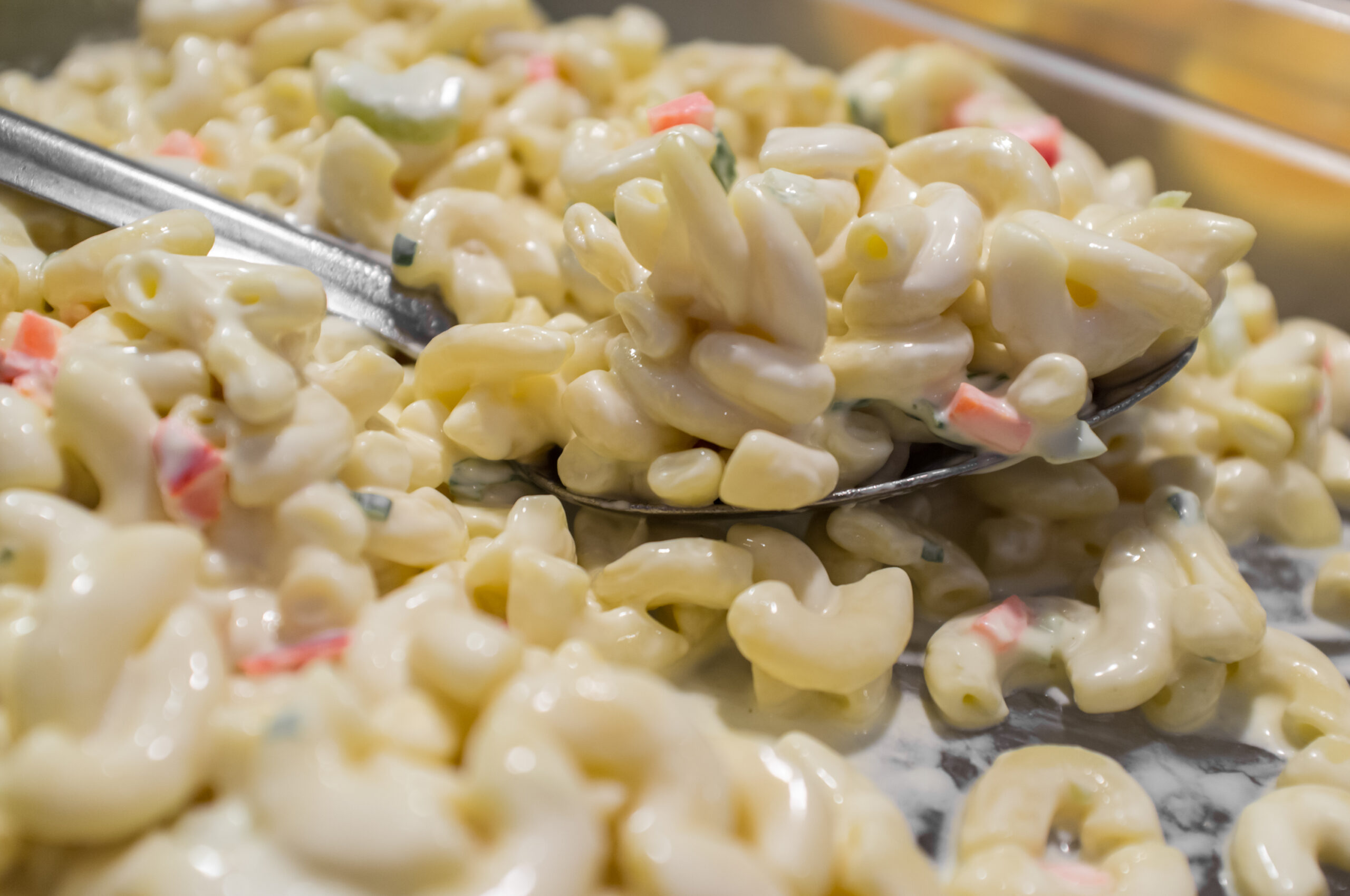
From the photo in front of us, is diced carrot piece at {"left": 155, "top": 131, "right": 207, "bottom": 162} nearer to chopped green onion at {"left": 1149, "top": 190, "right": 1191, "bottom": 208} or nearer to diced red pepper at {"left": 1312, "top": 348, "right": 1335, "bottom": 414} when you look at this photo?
chopped green onion at {"left": 1149, "top": 190, "right": 1191, "bottom": 208}

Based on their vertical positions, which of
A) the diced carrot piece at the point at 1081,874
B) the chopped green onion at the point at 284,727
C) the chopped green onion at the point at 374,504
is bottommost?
the diced carrot piece at the point at 1081,874

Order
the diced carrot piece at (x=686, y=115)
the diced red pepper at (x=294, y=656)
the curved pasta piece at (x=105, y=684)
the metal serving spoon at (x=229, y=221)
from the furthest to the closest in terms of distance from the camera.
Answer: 1. the diced carrot piece at (x=686, y=115)
2. the metal serving spoon at (x=229, y=221)
3. the diced red pepper at (x=294, y=656)
4. the curved pasta piece at (x=105, y=684)

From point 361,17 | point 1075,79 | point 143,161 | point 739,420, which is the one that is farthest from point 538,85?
point 1075,79

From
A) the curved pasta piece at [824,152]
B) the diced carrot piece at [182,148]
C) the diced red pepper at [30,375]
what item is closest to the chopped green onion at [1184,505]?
the curved pasta piece at [824,152]

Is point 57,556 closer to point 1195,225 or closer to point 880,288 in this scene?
point 880,288

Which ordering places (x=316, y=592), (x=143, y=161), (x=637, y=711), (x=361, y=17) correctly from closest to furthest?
(x=637, y=711)
(x=316, y=592)
(x=143, y=161)
(x=361, y=17)

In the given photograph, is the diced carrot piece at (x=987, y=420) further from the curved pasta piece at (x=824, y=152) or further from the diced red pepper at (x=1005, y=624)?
the curved pasta piece at (x=824, y=152)
